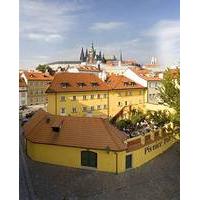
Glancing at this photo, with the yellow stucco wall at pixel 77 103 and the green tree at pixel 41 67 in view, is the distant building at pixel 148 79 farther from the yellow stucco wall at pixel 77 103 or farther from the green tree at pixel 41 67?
the green tree at pixel 41 67

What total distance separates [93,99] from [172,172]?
3.78 feet

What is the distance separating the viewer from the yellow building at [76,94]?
4.36 metres

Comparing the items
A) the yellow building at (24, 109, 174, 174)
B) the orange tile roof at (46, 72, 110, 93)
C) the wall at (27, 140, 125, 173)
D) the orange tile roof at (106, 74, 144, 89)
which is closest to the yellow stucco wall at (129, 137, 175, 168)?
the yellow building at (24, 109, 174, 174)

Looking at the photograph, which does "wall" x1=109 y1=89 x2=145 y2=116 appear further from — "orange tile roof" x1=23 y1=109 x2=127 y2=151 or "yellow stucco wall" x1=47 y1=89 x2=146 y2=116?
"orange tile roof" x1=23 y1=109 x2=127 y2=151

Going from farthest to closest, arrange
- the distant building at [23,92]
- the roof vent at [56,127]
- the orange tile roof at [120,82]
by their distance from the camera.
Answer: the roof vent at [56,127]
the orange tile roof at [120,82]
the distant building at [23,92]

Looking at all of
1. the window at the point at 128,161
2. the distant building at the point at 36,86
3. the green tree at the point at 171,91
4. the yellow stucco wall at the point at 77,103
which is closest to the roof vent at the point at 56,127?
the yellow stucco wall at the point at 77,103

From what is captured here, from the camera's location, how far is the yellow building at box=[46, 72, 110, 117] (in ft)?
14.3

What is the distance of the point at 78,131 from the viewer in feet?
14.7

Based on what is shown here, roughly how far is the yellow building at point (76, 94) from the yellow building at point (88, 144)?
11 cm

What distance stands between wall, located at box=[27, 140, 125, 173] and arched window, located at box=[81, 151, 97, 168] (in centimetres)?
3

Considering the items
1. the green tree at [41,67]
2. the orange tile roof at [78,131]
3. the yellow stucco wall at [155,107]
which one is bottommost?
the orange tile roof at [78,131]

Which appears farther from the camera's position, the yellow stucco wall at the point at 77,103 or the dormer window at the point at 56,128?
the dormer window at the point at 56,128
